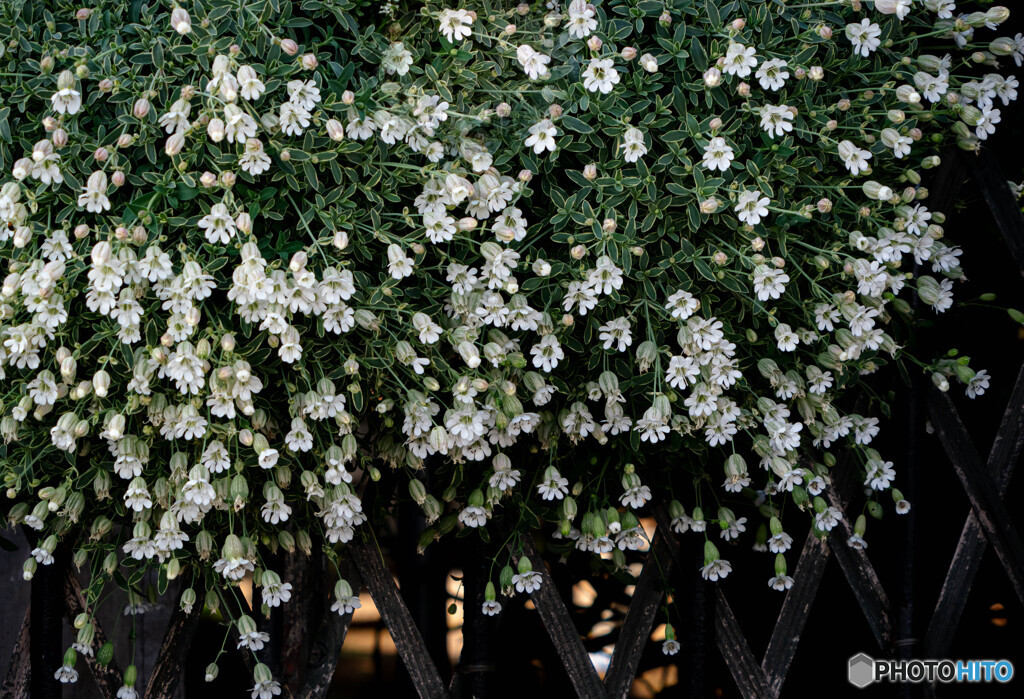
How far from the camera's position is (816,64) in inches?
52.3

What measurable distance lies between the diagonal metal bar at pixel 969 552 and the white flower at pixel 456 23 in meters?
1.29

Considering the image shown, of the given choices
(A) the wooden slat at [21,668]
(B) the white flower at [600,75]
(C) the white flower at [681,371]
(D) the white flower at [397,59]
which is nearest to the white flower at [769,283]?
(C) the white flower at [681,371]

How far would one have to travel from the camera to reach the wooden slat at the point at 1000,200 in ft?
5.17

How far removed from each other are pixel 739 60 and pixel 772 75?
6 cm

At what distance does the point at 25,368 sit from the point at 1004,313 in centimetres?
210

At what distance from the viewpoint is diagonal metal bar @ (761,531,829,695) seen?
1.55m

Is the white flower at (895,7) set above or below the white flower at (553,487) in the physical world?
above

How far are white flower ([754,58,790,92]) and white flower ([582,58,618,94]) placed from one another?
225 millimetres

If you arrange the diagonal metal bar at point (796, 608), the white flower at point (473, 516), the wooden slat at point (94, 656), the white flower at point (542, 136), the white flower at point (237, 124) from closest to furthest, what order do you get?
the white flower at point (237, 124) → the white flower at point (542, 136) → the white flower at point (473, 516) → the wooden slat at point (94, 656) → the diagonal metal bar at point (796, 608)

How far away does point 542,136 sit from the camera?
3.99 ft

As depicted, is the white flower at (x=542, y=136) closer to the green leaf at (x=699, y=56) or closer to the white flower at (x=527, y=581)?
the green leaf at (x=699, y=56)

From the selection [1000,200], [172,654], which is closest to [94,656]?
[172,654]

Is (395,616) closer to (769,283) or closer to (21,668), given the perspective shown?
(21,668)

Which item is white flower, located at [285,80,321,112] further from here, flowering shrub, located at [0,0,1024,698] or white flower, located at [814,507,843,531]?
white flower, located at [814,507,843,531]
